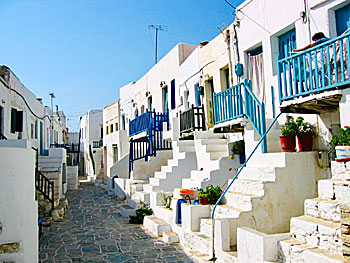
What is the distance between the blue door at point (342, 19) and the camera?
7.20m

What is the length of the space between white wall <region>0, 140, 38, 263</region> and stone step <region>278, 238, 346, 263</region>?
Result: 478 cm

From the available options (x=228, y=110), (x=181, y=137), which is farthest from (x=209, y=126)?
(x=228, y=110)

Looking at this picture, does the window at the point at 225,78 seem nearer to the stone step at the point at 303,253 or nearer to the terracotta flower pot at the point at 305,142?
the terracotta flower pot at the point at 305,142

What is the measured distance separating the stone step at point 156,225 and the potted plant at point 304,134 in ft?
14.0

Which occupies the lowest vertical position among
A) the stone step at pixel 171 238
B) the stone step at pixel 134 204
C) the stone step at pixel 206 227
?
the stone step at pixel 171 238

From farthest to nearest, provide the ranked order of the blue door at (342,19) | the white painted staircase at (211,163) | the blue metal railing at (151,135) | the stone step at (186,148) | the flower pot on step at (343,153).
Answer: the blue metal railing at (151,135) < the stone step at (186,148) < the white painted staircase at (211,163) < the blue door at (342,19) < the flower pot on step at (343,153)

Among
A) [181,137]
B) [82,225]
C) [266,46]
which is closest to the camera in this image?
[266,46]

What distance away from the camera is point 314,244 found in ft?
16.5

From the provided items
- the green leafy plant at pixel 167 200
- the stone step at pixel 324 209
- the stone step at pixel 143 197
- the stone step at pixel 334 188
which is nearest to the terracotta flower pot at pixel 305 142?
the stone step at pixel 334 188

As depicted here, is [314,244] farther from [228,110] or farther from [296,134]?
[228,110]

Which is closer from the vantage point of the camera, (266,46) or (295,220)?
(295,220)

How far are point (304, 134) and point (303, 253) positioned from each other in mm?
3567

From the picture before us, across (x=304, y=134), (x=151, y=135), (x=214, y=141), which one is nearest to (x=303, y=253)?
(x=304, y=134)

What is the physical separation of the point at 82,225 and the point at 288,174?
7.61 meters
